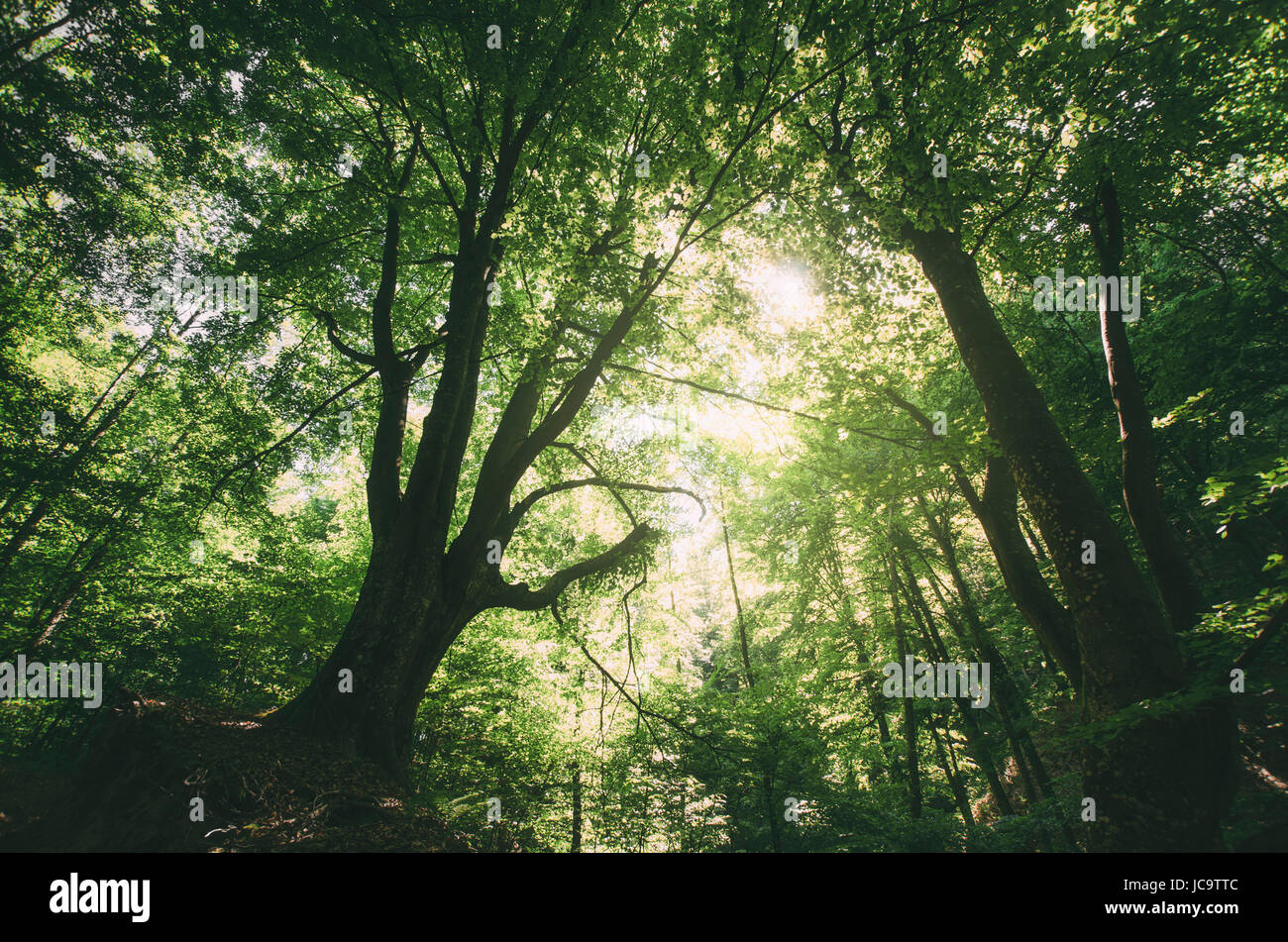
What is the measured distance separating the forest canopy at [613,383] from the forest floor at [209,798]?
0.13 ft

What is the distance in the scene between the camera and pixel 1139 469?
5.21 m

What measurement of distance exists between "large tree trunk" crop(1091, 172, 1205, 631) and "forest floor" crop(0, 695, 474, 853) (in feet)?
24.7

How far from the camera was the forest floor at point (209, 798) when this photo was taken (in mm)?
3111

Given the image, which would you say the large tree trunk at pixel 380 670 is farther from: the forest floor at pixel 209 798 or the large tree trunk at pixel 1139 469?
the large tree trunk at pixel 1139 469

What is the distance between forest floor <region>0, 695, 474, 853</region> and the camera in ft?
10.2

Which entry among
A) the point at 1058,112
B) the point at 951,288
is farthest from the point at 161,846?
the point at 1058,112

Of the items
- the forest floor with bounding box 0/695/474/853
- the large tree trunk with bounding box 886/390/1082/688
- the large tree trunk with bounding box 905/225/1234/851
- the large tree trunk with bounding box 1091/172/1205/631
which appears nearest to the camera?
the forest floor with bounding box 0/695/474/853

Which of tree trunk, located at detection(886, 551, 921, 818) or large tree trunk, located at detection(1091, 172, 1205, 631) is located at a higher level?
large tree trunk, located at detection(1091, 172, 1205, 631)

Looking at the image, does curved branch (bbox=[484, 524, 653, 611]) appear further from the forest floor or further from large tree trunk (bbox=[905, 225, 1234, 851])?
large tree trunk (bbox=[905, 225, 1234, 851])

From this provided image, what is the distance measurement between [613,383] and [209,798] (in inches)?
270

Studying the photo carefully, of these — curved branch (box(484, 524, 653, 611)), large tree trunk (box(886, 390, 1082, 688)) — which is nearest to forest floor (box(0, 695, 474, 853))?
curved branch (box(484, 524, 653, 611))

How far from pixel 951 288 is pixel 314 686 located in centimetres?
878

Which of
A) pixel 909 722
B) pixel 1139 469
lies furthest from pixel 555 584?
pixel 909 722
